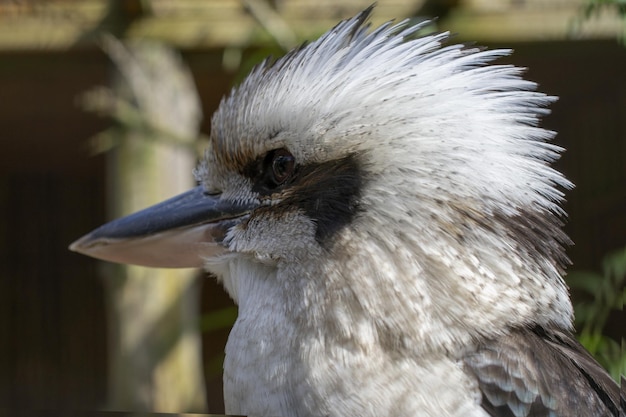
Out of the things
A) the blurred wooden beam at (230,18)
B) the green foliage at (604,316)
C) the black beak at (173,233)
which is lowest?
the green foliage at (604,316)

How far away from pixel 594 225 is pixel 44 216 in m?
3.64

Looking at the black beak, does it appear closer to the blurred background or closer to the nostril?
the nostril

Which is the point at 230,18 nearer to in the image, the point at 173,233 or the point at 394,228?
the point at 173,233

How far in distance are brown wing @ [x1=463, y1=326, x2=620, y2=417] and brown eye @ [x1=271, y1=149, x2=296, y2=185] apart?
1.45 feet

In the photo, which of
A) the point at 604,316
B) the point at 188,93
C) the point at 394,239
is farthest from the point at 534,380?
the point at 188,93

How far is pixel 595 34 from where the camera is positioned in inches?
126

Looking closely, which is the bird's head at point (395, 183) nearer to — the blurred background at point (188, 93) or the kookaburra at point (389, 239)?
the kookaburra at point (389, 239)

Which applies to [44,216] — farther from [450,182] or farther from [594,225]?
[450,182]

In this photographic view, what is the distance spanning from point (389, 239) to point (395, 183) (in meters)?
0.09

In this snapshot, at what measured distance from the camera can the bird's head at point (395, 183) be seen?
1241mm

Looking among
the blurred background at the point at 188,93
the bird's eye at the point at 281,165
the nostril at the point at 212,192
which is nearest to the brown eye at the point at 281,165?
the bird's eye at the point at 281,165

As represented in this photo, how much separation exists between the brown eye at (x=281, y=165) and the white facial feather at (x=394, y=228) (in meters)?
0.02

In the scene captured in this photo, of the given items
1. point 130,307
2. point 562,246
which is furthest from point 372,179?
point 130,307

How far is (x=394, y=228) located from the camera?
1.28 m
